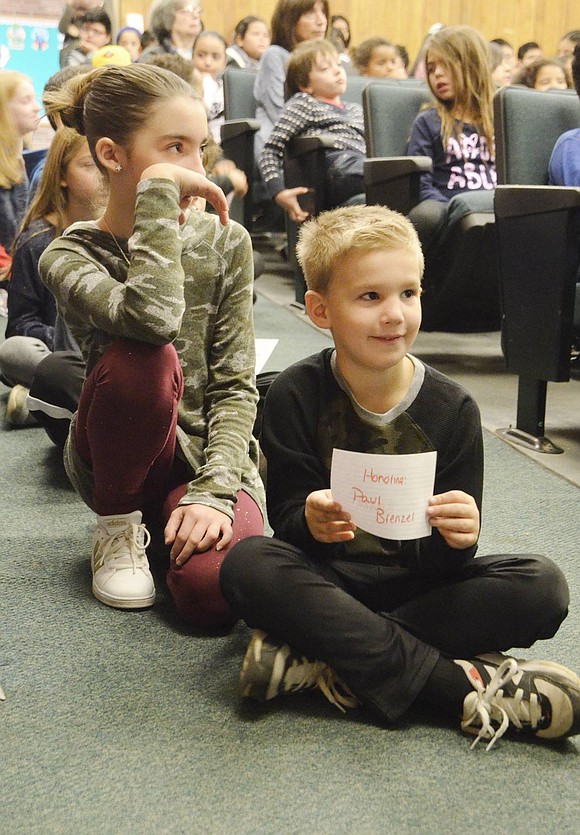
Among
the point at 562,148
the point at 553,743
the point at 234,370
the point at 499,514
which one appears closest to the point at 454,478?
the point at 553,743

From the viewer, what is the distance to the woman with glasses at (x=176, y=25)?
4.46 metres

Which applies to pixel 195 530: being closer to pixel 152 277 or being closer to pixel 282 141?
pixel 152 277

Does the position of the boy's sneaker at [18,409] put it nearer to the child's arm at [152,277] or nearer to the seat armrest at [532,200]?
the child's arm at [152,277]

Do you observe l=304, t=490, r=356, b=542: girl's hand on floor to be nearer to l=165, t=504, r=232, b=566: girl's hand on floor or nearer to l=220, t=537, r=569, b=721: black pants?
l=220, t=537, r=569, b=721: black pants

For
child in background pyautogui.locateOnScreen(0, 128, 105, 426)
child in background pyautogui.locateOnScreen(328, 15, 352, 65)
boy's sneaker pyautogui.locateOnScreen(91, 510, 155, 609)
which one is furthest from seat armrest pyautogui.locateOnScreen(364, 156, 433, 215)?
child in background pyautogui.locateOnScreen(328, 15, 352, 65)

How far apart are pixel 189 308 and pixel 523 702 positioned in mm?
677

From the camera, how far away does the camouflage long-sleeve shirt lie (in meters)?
1.13

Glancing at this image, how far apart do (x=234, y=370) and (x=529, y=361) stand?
927 mm

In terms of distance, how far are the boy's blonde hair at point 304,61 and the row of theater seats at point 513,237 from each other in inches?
12.8

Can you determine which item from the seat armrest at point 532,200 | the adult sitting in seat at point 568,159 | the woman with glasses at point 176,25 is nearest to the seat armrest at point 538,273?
the seat armrest at point 532,200

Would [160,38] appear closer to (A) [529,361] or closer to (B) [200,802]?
(A) [529,361]

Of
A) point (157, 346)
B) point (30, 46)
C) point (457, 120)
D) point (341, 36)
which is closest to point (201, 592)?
point (157, 346)

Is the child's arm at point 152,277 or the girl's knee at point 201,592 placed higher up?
the child's arm at point 152,277

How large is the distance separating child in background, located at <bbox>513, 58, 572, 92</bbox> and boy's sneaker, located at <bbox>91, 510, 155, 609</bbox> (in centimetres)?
320
